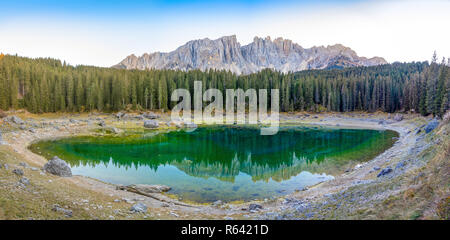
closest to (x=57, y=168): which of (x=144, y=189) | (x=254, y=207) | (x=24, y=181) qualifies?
(x=24, y=181)

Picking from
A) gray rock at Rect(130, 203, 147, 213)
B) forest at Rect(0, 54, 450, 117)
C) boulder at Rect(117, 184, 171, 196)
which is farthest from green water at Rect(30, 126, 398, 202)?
forest at Rect(0, 54, 450, 117)

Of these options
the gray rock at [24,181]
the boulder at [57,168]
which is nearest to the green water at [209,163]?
the boulder at [57,168]

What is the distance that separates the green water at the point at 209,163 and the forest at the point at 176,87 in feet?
129

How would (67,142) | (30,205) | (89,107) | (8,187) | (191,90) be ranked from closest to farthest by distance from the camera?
1. (30,205)
2. (8,187)
3. (67,142)
4. (89,107)
5. (191,90)

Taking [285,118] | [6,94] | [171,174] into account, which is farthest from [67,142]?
[285,118]

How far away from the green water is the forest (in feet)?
129

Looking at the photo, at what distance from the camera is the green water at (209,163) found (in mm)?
19152

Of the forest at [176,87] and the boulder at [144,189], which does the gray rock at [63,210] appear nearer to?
the boulder at [144,189]

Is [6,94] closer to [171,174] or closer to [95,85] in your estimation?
[95,85]

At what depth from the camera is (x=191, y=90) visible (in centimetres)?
8781

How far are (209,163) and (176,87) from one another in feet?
206

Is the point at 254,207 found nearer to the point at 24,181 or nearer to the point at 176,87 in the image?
the point at 24,181

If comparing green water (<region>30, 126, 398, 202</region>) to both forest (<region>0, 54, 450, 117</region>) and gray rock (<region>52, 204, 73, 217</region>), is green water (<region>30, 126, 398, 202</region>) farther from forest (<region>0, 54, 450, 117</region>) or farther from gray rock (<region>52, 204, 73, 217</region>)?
forest (<region>0, 54, 450, 117</region>)
